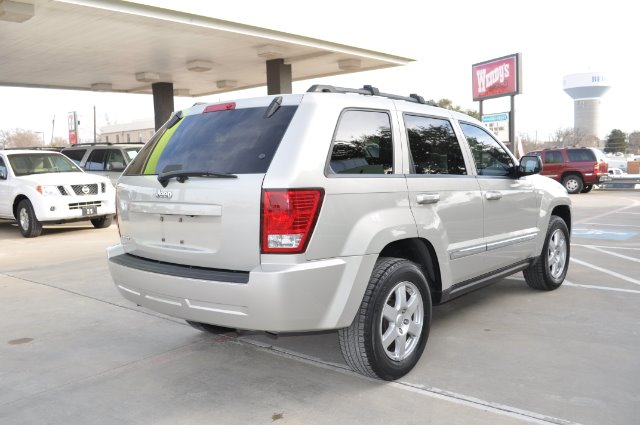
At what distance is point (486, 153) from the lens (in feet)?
16.1

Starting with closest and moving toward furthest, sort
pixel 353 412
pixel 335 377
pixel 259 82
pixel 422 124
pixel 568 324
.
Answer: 1. pixel 353 412
2. pixel 335 377
3. pixel 422 124
4. pixel 568 324
5. pixel 259 82

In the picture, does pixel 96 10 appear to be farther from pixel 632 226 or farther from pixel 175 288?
pixel 632 226

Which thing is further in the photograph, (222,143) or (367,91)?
(367,91)

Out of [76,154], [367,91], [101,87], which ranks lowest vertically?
[367,91]

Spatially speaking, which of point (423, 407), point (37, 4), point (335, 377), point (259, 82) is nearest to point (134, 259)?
point (335, 377)

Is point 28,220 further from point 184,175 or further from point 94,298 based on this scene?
point 184,175

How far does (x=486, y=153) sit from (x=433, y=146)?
93 centimetres

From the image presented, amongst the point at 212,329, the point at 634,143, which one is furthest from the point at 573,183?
the point at 634,143

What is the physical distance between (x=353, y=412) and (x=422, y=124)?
219cm

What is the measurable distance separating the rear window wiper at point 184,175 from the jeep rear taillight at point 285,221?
33cm

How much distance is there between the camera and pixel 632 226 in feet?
37.5

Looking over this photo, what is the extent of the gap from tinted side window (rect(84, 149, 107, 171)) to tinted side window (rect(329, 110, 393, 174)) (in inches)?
485

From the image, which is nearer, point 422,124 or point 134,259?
point 134,259

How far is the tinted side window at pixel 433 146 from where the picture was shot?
4.02 meters
